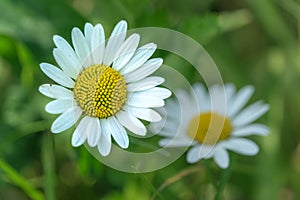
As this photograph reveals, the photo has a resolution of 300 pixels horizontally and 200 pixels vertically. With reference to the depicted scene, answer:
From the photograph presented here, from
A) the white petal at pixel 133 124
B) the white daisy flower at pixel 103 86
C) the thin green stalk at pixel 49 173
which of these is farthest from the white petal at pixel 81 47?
the thin green stalk at pixel 49 173

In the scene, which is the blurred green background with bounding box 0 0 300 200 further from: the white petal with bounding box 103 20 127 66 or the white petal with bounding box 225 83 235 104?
the white petal with bounding box 103 20 127 66

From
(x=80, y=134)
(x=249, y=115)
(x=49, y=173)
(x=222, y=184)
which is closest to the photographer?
(x=80, y=134)

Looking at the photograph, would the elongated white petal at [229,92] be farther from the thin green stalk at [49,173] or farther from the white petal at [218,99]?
the thin green stalk at [49,173]

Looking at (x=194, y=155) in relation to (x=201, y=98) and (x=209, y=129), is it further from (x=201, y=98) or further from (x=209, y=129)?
(x=201, y=98)

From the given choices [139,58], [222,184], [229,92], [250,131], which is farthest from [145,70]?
[229,92]

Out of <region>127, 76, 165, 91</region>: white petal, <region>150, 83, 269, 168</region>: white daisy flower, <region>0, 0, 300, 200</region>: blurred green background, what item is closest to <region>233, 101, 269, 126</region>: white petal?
<region>150, 83, 269, 168</region>: white daisy flower

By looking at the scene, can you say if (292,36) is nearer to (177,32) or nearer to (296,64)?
(296,64)

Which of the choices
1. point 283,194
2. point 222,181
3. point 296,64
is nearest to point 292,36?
point 296,64
